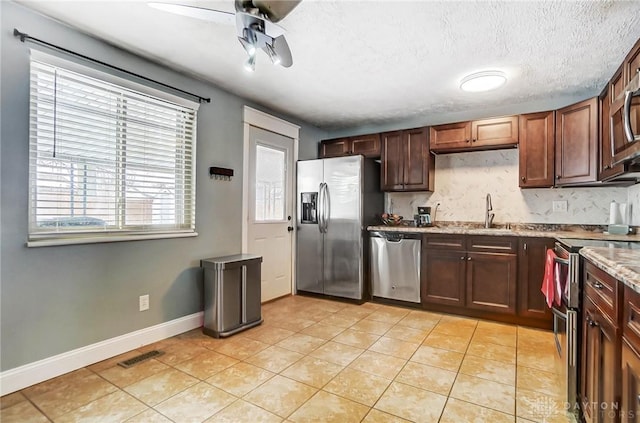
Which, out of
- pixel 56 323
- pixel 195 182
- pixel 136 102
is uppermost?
pixel 136 102

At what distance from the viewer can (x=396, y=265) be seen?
3812 millimetres

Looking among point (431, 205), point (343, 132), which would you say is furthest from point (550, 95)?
point (343, 132)

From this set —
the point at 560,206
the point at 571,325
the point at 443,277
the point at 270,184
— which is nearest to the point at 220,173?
the point at 270,184

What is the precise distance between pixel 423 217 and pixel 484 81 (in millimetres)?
1763

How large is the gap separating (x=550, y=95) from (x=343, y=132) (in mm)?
2593

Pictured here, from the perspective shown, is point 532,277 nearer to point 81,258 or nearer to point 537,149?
point 537,149

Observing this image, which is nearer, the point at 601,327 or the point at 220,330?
the point at 601,327

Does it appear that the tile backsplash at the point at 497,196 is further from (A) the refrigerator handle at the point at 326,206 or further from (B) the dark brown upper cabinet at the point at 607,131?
(A) the refrigerator handle at the point at 326,206

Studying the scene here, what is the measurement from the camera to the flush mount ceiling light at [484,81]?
284cm

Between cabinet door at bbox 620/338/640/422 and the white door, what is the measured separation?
3135mm

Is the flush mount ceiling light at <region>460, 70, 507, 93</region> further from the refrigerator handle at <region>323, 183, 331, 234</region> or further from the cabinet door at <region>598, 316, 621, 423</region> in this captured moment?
the cabinet door at <region>598, 316, 621, 423</region>

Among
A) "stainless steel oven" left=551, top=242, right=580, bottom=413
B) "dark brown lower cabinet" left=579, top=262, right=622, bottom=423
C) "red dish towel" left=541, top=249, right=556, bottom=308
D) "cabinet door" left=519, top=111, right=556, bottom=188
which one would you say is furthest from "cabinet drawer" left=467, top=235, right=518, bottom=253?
"dark brown lower cabinet" left=579, top=262, right=622, bottom=423

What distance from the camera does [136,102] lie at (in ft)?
8.54

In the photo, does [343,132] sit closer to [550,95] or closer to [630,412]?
[550,95]
